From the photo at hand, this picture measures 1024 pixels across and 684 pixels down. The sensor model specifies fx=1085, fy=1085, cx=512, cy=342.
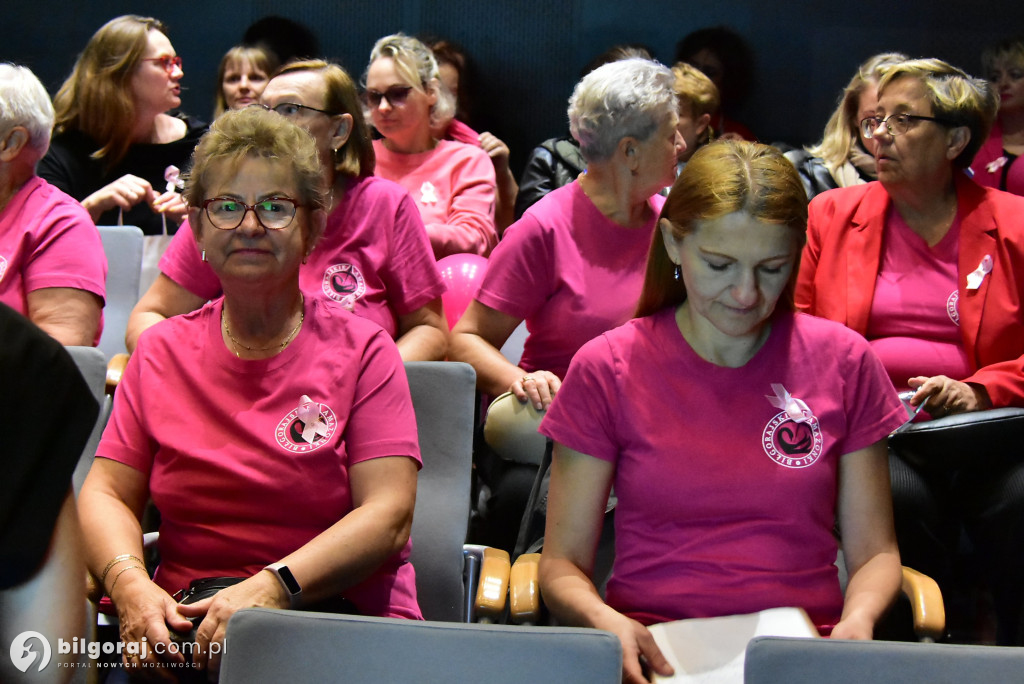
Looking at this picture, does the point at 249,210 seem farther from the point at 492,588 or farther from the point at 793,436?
the point at 793,436

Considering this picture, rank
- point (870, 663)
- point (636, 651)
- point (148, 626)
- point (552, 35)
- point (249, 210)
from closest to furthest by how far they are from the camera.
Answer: point (870, 663) < point (636, 651) < point (148, 626) < point (249, 210) < point (552, 35)

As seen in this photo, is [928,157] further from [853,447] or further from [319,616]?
[319,616]

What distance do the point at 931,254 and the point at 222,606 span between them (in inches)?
74.2

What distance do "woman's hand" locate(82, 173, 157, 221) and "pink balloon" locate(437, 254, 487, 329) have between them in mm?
911

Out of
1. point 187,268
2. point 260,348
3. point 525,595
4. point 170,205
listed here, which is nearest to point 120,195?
point 170,205

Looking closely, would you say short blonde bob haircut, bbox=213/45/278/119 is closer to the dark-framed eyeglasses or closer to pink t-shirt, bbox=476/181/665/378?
the dark-framed eyeglasses

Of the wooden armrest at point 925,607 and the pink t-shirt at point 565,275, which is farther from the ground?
the pink t-shirt at point 565,275

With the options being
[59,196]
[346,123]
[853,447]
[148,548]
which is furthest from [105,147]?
[853,447]

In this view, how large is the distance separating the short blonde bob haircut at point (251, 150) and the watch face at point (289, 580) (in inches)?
25.4

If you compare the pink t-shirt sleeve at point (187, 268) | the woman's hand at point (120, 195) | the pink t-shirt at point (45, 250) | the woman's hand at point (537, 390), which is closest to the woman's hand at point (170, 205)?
the woman's hand at point (120, 195)

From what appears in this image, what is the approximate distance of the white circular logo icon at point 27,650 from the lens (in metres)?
1.06

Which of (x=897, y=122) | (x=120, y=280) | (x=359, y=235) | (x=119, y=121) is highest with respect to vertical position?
(x=897, y=122)

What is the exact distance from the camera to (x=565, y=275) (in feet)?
8.36

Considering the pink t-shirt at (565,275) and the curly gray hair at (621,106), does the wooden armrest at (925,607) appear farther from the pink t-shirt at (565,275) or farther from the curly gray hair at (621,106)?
the curly gray hair at (621,106)
